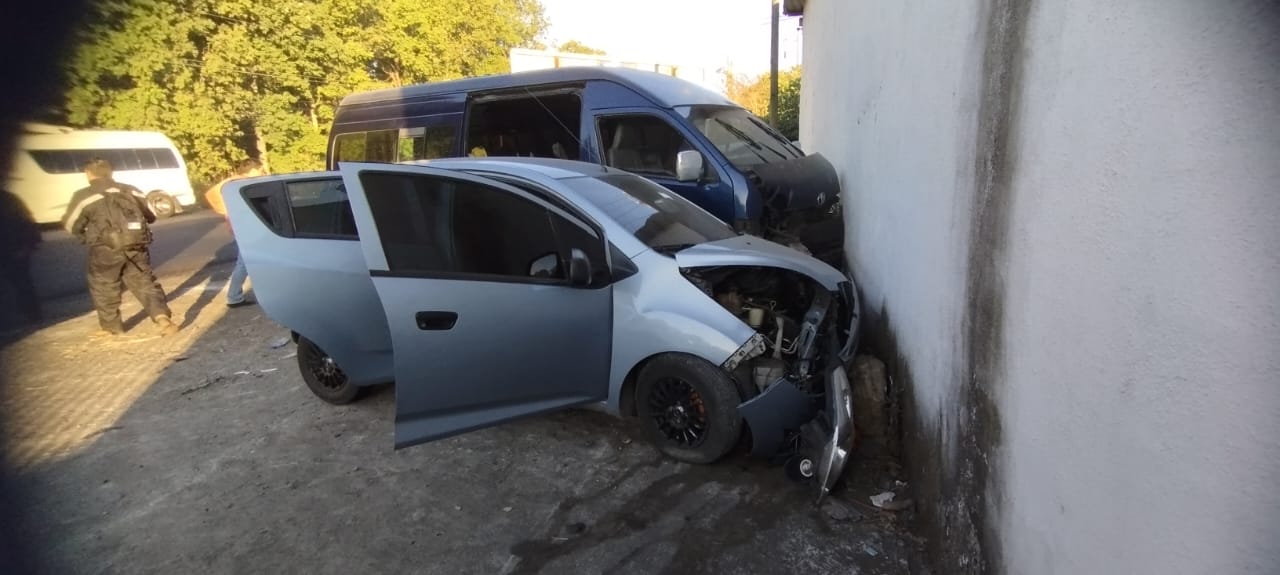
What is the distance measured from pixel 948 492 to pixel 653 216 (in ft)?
A: 7.19

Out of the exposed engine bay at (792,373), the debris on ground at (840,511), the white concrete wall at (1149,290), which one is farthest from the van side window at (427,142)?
the white concrete wall at (1149,290)

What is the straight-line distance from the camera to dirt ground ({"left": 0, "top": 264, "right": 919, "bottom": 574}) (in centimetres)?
275

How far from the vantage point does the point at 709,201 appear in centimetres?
550

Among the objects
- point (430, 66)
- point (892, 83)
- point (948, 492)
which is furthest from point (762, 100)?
point (948, 492)

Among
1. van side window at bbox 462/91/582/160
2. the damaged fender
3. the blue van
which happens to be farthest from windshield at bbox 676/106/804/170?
the damaged fender

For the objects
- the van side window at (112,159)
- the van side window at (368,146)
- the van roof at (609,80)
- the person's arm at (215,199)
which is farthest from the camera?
the van side window at (368,146)

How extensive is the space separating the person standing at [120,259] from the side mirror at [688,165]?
423 cm

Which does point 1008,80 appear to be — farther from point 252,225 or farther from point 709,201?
point 252,225

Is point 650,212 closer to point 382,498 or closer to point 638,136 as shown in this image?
point 382,498

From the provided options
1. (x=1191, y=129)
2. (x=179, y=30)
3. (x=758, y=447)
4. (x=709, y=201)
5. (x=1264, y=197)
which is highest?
(x=179, y=30)

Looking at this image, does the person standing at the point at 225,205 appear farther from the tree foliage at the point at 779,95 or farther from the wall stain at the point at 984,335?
the tree foliage at the point at 779,95

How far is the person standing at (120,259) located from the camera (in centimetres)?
518

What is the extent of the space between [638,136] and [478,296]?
3.31 metres

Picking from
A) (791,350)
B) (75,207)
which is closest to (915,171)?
(791,350)
